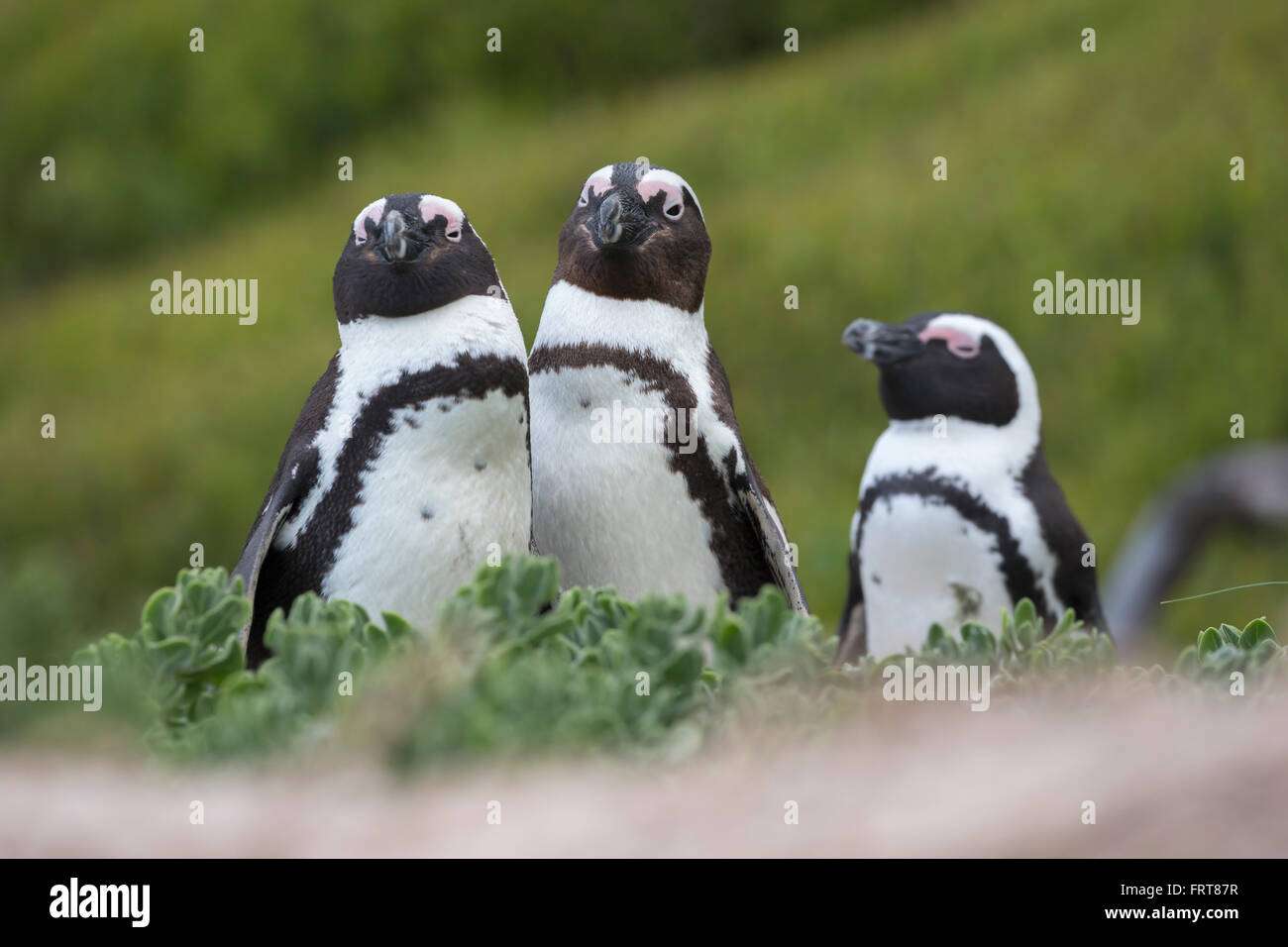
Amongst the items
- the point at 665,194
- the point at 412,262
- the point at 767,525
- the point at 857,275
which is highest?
the point at 857,275

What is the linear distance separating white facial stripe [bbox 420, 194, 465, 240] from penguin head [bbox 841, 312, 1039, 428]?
3.32 feet

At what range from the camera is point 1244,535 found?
6676mm

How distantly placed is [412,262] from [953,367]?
1.24m

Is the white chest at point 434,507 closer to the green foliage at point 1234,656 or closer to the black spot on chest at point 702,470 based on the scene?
the black spot on chest at point 702,470

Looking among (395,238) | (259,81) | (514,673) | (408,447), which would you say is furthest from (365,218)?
(259,81)

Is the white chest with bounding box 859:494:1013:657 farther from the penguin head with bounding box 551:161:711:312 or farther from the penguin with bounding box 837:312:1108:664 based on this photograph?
the penguin head with bounding box 551:161:711:312

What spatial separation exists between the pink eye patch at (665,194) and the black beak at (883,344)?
71cm

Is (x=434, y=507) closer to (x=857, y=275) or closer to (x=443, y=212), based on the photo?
(x=443, y=212)

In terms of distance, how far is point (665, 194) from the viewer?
7.37 feet

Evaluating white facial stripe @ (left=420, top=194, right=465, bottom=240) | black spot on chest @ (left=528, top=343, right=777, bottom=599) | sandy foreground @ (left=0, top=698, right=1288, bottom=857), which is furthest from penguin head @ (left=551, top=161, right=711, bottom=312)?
sandy foreground @ (left=0, top=698, right=1288, bottom=857)

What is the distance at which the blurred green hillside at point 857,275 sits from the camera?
276 inches

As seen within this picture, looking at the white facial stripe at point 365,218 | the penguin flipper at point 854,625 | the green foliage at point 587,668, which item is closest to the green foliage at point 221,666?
the green foliage at point 587,668
